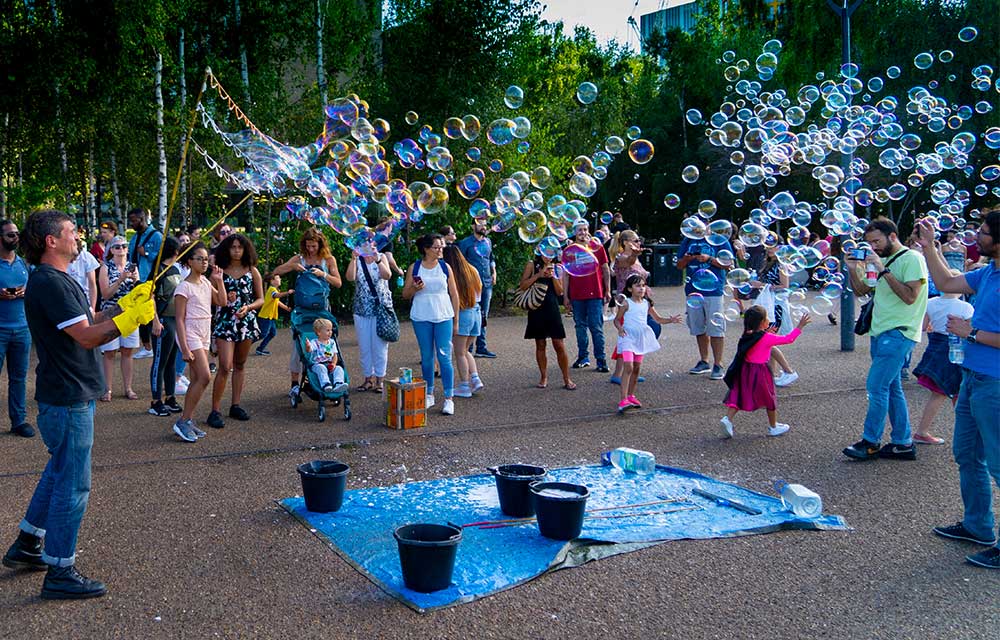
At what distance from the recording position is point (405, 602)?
4180 mm

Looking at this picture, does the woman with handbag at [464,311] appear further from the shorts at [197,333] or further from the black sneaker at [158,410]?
the black sneaker at [158,410]

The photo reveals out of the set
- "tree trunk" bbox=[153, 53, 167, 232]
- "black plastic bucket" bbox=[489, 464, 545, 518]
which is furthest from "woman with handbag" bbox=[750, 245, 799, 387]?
"tree trunk" bbox=[153, 53, 167, 232]

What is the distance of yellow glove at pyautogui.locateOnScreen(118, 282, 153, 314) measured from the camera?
4293 millimetres

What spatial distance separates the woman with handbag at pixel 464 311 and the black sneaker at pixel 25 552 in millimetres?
5091

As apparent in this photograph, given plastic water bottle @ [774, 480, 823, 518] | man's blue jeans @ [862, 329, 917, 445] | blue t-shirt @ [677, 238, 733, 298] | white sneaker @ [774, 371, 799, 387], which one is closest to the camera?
plastic water bottle @ [774, 480, 823, 518]

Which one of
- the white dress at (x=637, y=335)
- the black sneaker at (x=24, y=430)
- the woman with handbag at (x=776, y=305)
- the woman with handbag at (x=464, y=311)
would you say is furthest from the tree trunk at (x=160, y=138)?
the woman with handbag at (x=776, y=305)

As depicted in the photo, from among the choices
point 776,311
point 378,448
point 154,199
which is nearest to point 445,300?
point 378,448

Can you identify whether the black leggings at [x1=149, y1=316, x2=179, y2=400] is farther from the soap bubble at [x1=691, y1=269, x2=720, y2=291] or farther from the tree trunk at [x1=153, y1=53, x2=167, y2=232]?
the tree trunk at [x1=153, y1=53, x2=167, y2=232]

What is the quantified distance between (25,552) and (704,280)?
7.62m

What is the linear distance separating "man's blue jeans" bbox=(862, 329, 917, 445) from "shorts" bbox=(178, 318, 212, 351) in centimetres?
559

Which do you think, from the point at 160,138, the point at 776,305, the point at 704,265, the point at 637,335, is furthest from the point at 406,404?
the point at 160,138

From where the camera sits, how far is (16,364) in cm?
772

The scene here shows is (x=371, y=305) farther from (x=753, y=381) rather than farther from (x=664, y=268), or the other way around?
(x=664, y=268)

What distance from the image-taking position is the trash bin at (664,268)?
24.9 meters
